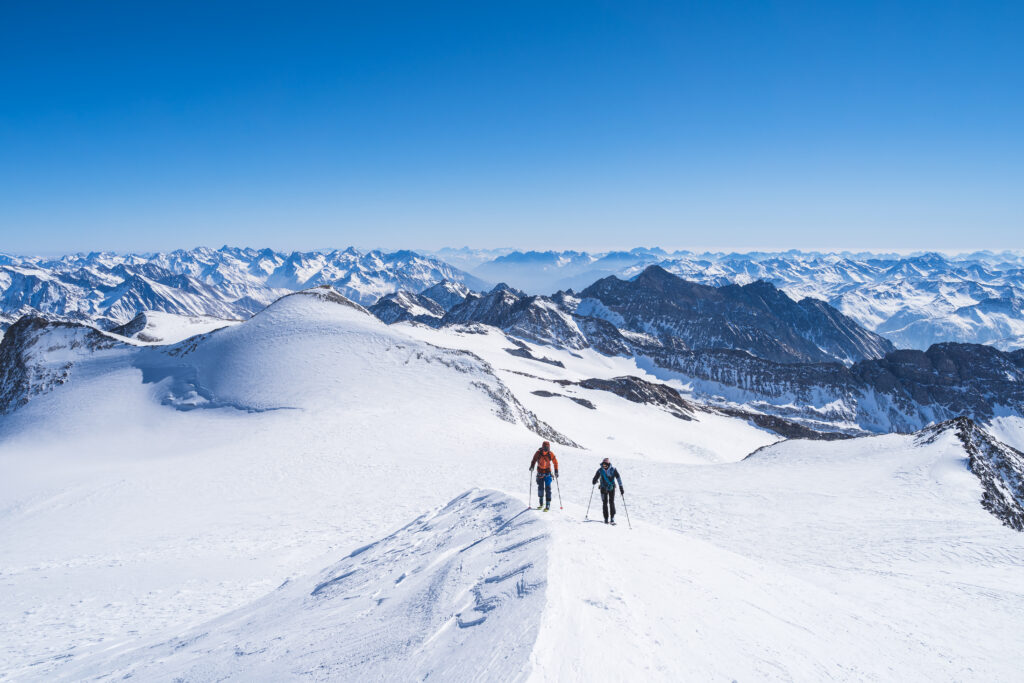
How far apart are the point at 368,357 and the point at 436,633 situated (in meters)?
43.6

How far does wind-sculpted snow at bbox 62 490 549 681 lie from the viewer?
26.0 ft

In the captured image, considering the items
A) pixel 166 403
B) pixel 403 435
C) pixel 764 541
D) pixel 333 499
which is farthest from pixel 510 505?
pixel 166 403

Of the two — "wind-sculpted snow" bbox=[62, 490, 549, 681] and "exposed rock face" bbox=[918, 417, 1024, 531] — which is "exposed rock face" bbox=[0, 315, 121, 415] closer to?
"wind-sculpted snow" bbox=[62, 490, 549, 681]

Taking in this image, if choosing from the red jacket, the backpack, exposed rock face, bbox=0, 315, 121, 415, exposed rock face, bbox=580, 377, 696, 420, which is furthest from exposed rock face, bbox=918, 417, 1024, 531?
exposed rock face, bbox=0, 315, 121, 415

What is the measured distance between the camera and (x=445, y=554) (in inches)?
538

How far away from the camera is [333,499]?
23.6 meters

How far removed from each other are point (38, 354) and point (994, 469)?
280 ft

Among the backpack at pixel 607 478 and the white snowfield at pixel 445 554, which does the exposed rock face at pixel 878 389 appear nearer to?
the white snowfield at pixel 445 554

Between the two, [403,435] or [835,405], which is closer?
[403,435]

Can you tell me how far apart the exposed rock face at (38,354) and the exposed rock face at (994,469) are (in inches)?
2906

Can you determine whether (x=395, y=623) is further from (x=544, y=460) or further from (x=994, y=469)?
(x=994, y=469)

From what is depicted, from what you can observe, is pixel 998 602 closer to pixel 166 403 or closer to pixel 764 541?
pixel 764 541

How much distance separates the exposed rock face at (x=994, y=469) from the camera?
21.6m

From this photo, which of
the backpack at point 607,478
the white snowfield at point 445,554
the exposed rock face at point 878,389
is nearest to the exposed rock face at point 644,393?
the white snowfield at point 445,554
